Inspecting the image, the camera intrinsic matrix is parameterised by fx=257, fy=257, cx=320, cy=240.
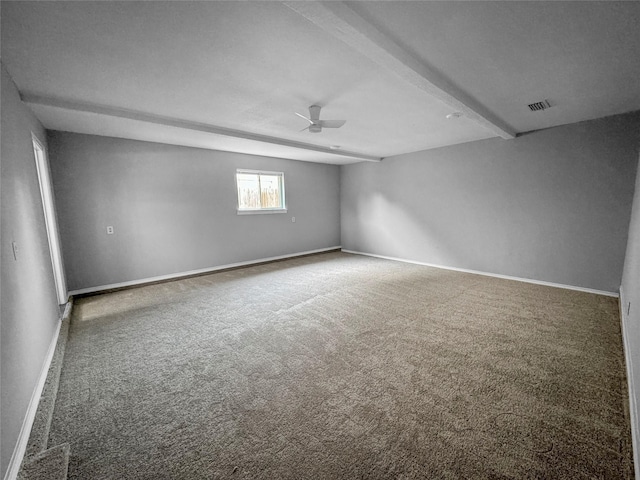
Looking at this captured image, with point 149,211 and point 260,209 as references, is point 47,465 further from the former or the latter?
point 260,209

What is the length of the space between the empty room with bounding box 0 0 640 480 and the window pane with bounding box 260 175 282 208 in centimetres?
98

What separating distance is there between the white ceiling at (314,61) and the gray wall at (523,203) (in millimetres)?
513

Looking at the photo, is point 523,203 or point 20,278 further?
point 523,203

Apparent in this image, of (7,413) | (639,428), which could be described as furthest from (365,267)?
(7,413)

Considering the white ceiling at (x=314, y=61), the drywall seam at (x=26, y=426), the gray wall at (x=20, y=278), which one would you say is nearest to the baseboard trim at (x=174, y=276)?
the gray wall at (x=20, y=278)

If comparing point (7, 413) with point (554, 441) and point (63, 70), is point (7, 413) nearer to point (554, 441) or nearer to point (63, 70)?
point (63, 70)

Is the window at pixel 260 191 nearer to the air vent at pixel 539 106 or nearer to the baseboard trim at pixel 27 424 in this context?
the baseboard trim at pixel 27 424

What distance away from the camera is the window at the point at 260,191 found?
5.48m

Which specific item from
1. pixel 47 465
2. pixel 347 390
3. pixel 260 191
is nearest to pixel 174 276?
pixel 260 191

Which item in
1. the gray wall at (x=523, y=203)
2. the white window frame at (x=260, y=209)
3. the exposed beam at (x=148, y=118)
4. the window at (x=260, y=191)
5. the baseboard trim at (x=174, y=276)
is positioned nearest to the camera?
the exposed beam at (x=148, y=118)

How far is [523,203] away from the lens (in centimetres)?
416

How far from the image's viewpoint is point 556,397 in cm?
171

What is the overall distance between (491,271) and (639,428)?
361 cm

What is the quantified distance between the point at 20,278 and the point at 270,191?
4.50 meters
